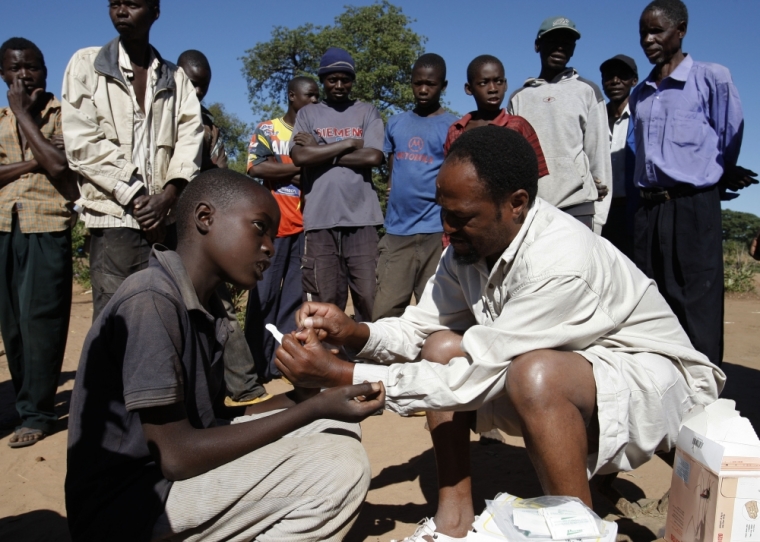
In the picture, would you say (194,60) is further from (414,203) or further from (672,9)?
(672,9)

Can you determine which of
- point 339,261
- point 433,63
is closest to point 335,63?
point 433,63

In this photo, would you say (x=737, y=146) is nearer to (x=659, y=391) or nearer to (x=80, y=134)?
(x=659, y=391)

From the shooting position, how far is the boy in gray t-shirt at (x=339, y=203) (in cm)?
488

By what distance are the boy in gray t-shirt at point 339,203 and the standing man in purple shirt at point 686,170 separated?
1.99 meters

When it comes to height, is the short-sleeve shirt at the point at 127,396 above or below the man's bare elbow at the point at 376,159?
below

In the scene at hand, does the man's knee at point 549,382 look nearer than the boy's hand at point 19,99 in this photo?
Yes

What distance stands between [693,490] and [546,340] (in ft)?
2.17

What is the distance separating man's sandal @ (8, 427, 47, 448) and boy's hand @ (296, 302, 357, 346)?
221 centimetres

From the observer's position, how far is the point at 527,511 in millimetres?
1780

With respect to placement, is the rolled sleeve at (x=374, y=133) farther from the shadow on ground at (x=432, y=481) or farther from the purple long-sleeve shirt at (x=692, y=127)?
the shadow on ground at (x=432, y=481)

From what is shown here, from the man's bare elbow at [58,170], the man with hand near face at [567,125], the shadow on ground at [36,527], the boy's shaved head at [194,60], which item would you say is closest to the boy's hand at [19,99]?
the man's bare elbow at [58,170]

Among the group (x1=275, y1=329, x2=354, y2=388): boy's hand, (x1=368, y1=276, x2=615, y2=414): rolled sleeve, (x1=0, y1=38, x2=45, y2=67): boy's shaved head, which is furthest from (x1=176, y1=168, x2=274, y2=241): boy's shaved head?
(x1=0, y1=38, x2=45, y2=67): boy's shaved head

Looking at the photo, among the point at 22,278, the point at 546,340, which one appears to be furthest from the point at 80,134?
the point at 546,340

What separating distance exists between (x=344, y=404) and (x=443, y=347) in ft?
2.15
